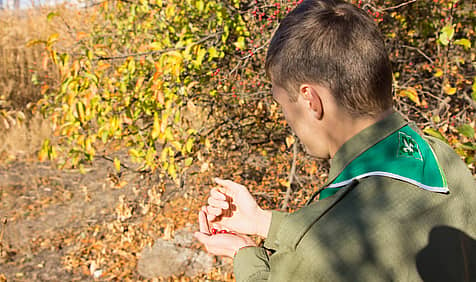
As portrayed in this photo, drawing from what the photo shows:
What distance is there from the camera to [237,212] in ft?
4.82

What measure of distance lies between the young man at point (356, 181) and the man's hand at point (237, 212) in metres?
0.06

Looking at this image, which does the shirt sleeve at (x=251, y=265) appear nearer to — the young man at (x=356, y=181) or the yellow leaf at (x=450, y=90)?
the young man at (x=356, y=181)

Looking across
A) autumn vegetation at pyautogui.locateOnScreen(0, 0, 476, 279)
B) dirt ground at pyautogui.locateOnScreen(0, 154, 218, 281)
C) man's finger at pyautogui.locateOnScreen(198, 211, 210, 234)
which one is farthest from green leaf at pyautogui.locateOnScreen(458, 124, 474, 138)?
dirt ground at pyautogui.locateOnScreen(0, 154, 218, 281)

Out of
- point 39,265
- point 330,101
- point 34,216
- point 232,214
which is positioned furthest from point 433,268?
point 34,216

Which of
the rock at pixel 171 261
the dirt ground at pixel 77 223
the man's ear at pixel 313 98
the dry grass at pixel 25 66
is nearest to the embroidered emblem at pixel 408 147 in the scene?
the man's ear at pixel 313 98

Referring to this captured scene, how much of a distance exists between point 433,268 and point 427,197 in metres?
0.15

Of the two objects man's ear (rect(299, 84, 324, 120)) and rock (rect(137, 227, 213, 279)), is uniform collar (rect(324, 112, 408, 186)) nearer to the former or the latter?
man's ear (rect(299, 84, 324, 120))

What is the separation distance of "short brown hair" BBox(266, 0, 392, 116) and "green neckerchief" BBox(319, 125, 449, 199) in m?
0.11

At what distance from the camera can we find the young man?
32.9 inches

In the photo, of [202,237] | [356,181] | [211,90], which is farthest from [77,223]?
[356,181]

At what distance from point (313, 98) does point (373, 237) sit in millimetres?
398

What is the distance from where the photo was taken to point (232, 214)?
4.87 feet

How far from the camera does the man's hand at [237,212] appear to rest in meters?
1.38

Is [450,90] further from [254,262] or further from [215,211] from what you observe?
[254,262]
